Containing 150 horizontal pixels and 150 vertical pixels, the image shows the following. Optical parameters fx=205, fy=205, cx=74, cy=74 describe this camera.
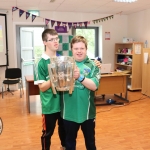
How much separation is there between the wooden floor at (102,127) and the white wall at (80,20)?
186 centimetres

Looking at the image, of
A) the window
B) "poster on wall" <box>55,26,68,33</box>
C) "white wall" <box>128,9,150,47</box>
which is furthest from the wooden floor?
the window

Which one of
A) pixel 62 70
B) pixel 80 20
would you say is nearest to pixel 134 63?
pixel 80 20

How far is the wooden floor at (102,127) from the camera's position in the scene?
269cm

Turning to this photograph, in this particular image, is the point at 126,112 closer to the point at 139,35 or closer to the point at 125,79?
the point at 125,79

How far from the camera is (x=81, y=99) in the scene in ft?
5.25

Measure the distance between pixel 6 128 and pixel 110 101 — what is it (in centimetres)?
226

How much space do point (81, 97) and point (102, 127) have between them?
72.2 inches

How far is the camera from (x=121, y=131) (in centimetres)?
309

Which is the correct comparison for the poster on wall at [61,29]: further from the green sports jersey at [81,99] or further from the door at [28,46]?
the green sports jersey at [81,99]

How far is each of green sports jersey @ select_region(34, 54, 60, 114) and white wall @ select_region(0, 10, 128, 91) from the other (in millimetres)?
4285

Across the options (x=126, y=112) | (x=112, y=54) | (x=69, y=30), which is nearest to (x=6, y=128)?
(x=126, y=112)

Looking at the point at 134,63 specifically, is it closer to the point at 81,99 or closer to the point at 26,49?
the point at 26,49

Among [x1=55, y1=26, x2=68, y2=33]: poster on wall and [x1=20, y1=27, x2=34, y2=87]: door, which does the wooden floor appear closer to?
[x1=20, y1=27, x2=34, y2=87]: door

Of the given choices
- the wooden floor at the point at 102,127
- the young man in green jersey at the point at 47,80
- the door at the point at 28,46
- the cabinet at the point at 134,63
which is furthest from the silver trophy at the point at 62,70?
the door at the point at 28,46
